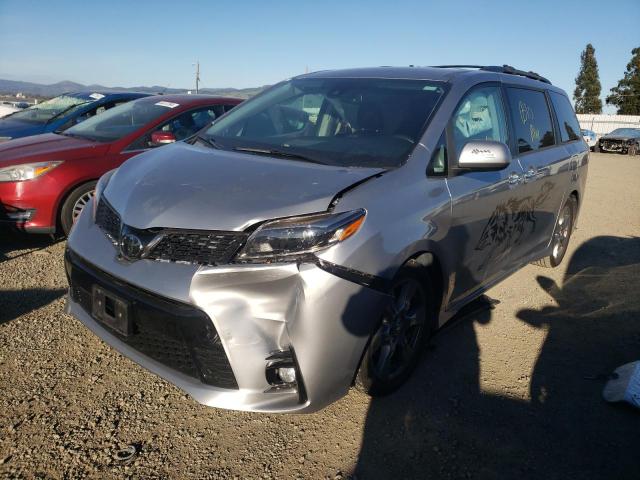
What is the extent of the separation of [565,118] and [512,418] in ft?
11.1

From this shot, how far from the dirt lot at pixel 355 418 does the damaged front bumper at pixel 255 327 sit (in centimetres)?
35

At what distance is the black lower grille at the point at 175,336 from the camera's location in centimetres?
202

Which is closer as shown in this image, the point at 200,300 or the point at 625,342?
the point at 200,300

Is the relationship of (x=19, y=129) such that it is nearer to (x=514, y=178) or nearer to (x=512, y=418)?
(x=514, y=178)

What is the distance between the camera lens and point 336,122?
3.14 metres

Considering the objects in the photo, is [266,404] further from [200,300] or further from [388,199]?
[388,199]

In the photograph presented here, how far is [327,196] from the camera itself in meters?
2.18

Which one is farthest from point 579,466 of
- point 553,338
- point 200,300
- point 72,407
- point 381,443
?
point 72,407

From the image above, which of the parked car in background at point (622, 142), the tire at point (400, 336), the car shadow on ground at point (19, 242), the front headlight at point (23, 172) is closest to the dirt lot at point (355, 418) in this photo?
the tire at point (400, 336)

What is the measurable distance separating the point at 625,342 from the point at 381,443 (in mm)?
2269

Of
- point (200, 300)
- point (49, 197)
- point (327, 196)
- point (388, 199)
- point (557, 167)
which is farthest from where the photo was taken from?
point (49, 197)

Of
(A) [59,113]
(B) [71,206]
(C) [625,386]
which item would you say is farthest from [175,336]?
(A) [59,113]

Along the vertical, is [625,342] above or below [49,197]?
below

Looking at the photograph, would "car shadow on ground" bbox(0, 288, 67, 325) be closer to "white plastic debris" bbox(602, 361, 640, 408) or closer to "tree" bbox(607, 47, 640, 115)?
"white plastic debris" bbox(602, 361, 640, 408)
